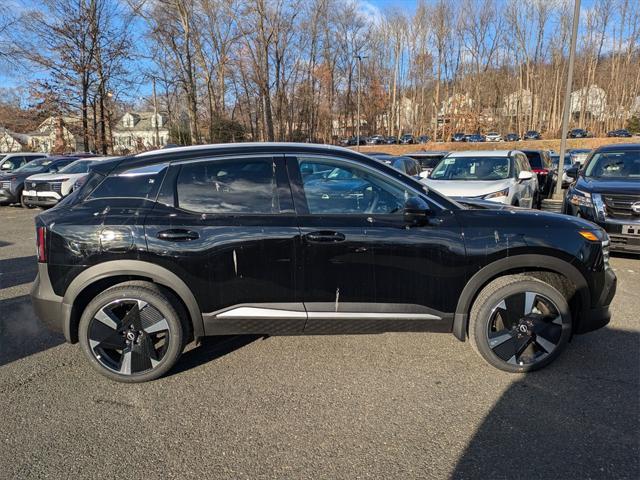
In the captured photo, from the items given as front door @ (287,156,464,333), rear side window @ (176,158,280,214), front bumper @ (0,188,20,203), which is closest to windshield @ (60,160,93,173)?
front bumper @ (0,188,20,203)

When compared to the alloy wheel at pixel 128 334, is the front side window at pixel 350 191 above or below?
above

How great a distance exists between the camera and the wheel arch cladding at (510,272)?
125 inches

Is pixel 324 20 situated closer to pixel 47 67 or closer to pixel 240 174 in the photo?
pixel 47 67

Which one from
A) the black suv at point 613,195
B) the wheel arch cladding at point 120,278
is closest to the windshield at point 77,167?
the wheel arch cladding at point 120,278

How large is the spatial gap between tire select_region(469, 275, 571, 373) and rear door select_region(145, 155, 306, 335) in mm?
1431

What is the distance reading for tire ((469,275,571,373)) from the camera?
126 inches

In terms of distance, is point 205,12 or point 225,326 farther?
point 205,12

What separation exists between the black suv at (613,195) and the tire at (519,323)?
379 centimetres

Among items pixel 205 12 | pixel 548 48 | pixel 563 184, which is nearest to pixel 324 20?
pixel 205 12

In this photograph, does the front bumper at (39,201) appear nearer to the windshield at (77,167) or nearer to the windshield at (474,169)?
the windshield at (77,167)

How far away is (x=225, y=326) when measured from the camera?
Answer: 321cm

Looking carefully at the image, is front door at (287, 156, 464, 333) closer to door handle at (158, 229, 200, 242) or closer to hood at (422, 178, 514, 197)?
door handle at (158, 229, 200, 242)

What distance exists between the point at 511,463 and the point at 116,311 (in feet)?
9.39

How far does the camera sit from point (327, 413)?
282 cm
